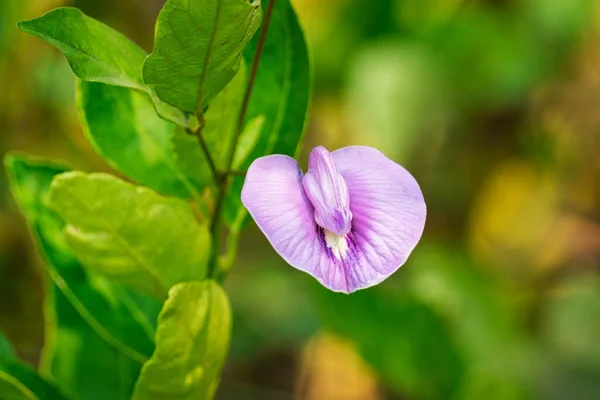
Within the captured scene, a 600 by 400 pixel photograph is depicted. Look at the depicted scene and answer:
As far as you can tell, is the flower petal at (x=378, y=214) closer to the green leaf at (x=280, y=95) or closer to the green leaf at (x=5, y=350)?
the green leaf at (x=280, y=95)

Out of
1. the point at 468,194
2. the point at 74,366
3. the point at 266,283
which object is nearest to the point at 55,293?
the point at 74,366

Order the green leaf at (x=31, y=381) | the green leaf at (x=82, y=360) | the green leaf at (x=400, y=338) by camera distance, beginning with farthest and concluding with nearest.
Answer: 1. the green leaf at (x=400, y=338)
2. the green leaf at (x=82, y=360)
3. the green leaf at (x=31, y=381)

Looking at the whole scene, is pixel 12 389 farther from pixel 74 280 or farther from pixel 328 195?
pixel 328 195

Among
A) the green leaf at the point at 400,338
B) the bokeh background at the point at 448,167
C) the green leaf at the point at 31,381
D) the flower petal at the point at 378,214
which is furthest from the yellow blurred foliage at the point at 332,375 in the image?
the flower petal at the point at 378,214

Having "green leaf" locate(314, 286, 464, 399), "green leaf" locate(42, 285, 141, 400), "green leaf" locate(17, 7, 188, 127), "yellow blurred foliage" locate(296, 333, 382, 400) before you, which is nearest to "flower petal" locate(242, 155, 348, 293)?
"green leaf" locate(17, 7, 188, 127)

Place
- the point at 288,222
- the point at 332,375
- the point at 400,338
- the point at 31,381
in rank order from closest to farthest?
the point at 288,222 → the point at 31,381 → the point at 400,338 → the point at 332,375

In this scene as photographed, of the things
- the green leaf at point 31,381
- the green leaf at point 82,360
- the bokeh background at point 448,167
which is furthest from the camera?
the bokeh background at point 448,167

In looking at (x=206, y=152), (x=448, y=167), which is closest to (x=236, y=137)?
(x=206, y=152)
